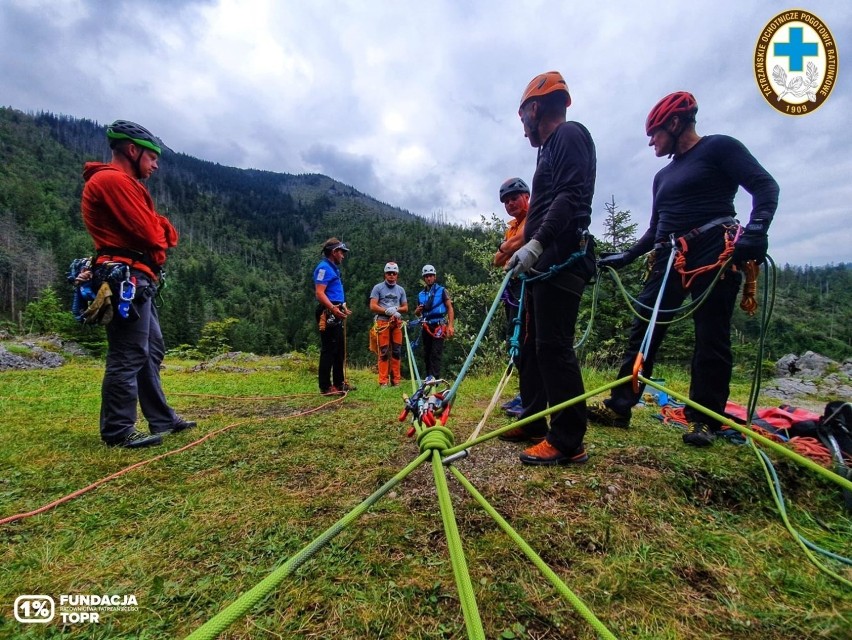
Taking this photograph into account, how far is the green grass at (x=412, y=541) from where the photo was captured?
3.88 ft

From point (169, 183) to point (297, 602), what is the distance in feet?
569

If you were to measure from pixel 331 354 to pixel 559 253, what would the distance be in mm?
4029

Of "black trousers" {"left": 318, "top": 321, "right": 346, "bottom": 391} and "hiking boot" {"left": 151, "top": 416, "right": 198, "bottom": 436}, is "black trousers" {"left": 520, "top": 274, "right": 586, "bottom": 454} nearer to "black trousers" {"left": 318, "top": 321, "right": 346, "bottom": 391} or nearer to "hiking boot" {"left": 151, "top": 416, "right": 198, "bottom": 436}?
"hiking boot" {"left": 151, "top": 416, "right": 198, "bottom": 436}

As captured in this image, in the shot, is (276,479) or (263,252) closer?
(276,479)

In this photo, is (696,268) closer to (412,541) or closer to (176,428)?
(412,541)

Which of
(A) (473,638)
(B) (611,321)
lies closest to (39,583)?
(A) (473,638)

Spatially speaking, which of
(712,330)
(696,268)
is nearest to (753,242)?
(696,268)

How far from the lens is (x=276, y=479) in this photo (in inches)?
87.2

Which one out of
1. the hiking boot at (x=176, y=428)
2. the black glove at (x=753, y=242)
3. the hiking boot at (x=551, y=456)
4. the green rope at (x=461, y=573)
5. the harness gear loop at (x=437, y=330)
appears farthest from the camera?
the harness gear loop at (x=437, y=330)

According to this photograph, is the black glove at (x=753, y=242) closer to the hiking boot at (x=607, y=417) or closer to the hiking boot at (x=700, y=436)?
the hiking boot at (x=700, y=436)

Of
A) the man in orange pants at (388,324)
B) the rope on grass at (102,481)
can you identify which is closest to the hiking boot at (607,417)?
the rope on grass at (102,481)

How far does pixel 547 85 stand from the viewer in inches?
95.5

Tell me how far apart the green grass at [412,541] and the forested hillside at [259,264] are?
8106 millimetres

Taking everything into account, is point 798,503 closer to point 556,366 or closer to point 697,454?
point 697,454
